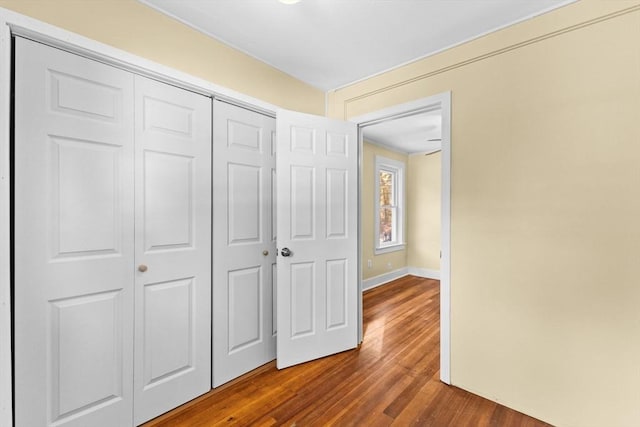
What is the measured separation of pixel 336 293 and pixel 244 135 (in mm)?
1547

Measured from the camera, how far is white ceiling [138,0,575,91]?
1.66 meters

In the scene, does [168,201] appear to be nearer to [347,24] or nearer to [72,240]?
[72,240]

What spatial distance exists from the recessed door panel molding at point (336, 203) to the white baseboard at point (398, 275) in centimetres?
225

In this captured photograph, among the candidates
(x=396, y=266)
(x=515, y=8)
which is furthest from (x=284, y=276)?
(x=396, y=266)

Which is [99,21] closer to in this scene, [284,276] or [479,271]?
[284,276]

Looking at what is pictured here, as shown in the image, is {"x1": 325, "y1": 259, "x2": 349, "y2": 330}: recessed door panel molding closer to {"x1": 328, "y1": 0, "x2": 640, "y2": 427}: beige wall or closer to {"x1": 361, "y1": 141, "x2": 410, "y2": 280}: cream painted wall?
{"x1": 328, "y1": 0, "x2": 640, "y2": 427}: beige wall

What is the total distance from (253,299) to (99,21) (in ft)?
6.45

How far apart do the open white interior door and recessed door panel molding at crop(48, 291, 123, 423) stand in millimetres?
1046

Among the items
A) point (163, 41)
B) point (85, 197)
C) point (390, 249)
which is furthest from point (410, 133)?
point (85, 197)

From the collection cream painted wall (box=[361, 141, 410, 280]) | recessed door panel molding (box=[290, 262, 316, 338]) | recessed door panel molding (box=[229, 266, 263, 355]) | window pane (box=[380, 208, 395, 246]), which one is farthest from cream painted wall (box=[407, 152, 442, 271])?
recessed door panel molding (box=[229, 266, 263, 355])

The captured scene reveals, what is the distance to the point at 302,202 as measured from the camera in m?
2.27

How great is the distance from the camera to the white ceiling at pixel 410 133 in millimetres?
3580

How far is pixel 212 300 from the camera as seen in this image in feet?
6.37

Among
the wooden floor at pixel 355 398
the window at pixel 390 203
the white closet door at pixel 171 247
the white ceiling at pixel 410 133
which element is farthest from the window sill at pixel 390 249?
the white closet door at pixel 171 247
